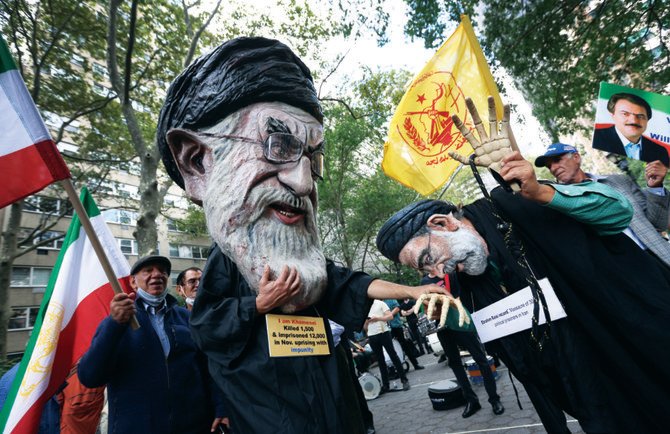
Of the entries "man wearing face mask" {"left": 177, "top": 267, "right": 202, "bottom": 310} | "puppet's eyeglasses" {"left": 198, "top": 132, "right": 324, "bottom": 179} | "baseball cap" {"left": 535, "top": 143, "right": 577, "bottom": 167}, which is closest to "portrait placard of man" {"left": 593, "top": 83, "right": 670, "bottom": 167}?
"baseball cap" {"left": 535, "top": 143, "right": 577, "bottom": 167}

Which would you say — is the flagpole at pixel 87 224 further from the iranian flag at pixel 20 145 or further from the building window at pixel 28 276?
the building window at pixel 28 276

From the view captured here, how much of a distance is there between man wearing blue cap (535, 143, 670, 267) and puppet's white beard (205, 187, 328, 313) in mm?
2086

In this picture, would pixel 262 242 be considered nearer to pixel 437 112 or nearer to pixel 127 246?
pixel 437 112

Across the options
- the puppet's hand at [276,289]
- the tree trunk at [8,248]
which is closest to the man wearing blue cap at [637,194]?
the puppet's hand at [276,289]

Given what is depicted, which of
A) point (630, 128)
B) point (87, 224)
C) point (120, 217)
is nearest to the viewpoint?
point (87, 224)

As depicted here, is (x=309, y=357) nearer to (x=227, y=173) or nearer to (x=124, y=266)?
(x=227, y=173)

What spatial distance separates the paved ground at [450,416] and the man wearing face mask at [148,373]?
2.77 metres

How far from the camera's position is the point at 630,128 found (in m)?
3.67

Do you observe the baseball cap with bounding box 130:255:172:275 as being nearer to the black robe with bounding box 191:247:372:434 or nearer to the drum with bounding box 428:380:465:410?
the black robe with bounding box 191:247:372:434

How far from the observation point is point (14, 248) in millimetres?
6977

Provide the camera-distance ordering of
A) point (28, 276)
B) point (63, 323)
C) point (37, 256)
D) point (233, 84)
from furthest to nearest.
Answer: point (37, 256)
point (28, 276)
point (63, 323)
point (233, 84)

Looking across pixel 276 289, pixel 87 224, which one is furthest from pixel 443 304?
pixel 87 224

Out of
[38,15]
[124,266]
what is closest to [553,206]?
[124,266]

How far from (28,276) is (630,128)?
81.9ft
